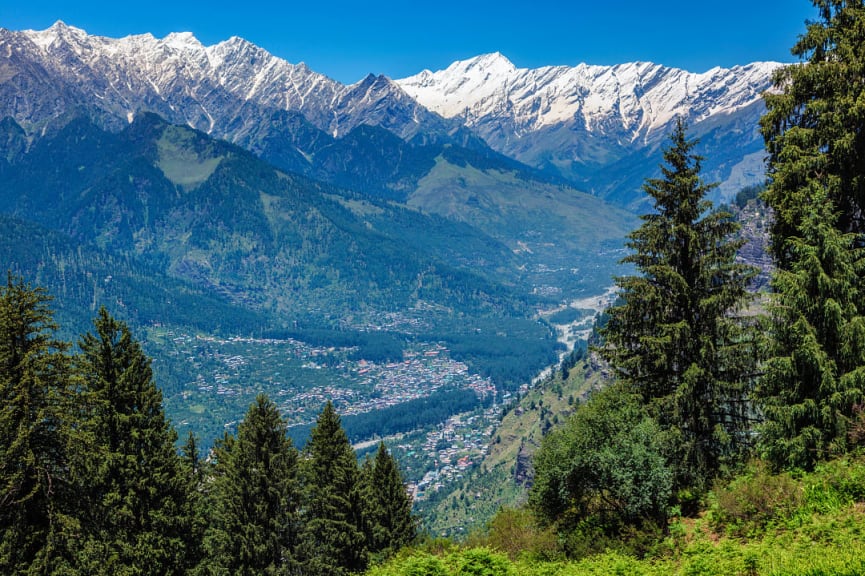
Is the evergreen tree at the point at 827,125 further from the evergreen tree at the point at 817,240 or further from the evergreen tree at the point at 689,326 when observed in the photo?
the evergreen tree at the point at 689,326

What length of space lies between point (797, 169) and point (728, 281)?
5.42 m

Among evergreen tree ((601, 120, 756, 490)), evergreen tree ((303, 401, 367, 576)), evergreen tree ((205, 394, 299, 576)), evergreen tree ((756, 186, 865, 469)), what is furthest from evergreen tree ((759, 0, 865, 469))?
evergreen tree ((303, 401, 367, 576))

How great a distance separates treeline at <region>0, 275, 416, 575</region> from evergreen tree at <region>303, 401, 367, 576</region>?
0.27 feet

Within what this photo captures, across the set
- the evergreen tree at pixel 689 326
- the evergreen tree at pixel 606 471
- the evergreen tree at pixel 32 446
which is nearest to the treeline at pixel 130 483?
the evergreen tree at pixel 32 446

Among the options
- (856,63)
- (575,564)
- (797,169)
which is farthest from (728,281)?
(575,564)

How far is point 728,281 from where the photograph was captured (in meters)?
25.3

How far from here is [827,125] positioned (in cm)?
2559

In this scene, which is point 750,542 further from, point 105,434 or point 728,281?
point 105,434

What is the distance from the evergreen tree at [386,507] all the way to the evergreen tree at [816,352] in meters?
27.1

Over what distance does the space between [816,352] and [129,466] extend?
27.9 metres

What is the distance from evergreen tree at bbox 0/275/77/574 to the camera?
22953 mm

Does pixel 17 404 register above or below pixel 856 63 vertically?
below

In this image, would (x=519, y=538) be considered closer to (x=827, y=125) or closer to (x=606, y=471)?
(x=606, y=471)

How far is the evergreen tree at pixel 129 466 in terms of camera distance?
27547mm
